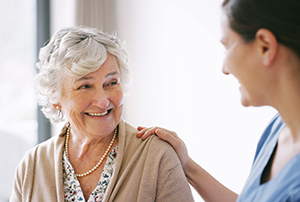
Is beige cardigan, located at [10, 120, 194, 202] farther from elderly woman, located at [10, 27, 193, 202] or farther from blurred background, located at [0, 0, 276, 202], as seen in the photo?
blurred background, located at [0, 0, 276, 202]

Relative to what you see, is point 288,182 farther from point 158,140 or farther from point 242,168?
point 242,168

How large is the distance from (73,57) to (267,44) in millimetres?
958

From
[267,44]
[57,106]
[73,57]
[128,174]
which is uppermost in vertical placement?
[267,44]

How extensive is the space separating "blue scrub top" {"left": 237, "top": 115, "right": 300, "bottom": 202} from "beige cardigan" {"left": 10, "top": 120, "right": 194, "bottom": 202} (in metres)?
0.40

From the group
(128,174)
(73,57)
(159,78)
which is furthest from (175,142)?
(159,78)

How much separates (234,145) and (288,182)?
4.15 feet

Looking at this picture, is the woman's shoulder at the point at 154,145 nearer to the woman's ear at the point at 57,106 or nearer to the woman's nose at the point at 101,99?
the woman's nose at the point at 101,99

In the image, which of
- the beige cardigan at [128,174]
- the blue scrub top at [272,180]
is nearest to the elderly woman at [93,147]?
the beige cardigan at [128,174]

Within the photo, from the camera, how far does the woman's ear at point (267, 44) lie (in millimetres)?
751

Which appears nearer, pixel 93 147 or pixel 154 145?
pixel 154 145

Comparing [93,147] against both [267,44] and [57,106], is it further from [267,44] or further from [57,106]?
[267,44]

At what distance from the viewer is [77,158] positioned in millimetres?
1635

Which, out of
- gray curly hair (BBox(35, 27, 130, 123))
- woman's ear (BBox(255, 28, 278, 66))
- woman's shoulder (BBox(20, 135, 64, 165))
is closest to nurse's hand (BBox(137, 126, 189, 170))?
gray curly hair (BBox(35, 27, 130, 123))

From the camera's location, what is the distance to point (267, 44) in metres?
0.77
